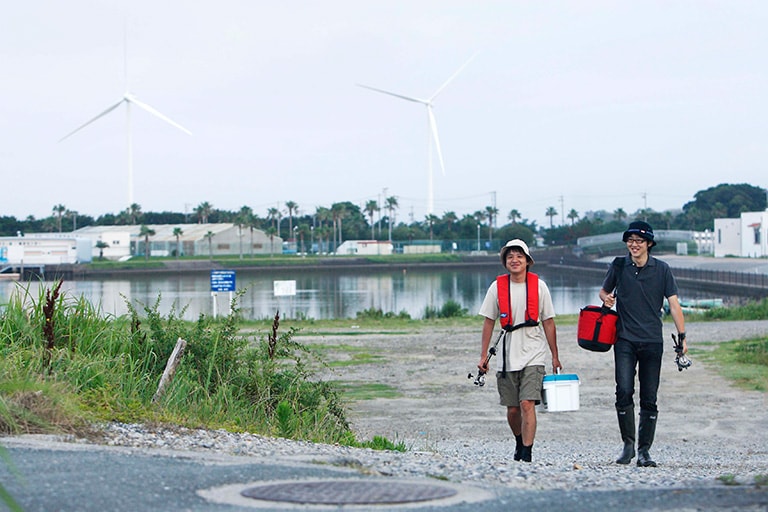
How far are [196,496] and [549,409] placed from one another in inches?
148

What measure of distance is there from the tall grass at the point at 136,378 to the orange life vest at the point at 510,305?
234 centimetres

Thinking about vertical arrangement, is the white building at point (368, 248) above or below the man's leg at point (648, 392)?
above

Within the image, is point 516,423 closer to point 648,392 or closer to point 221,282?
point 648,392

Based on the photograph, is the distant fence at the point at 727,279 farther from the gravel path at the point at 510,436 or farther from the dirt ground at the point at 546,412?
the dirt ground at the point at 546,412

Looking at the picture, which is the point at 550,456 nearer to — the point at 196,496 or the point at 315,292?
the point at 196,496

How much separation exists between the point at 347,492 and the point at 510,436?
7426 millimetres

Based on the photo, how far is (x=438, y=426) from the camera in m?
13.5

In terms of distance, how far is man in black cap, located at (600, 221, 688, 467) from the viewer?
8.12 meters

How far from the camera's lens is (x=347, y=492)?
540 cm

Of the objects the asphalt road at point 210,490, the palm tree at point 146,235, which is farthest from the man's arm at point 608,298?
the palm tree at point 146,235

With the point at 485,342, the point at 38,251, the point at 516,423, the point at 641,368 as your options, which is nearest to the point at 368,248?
the point at 38,251

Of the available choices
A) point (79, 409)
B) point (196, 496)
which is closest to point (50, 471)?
point (196, 496)

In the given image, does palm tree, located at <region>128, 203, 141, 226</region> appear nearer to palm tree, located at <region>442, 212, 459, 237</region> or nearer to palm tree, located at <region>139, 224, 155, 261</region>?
palm tree, located at <region>139, 224, 155, 261</region>

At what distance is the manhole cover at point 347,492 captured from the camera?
5.19 meters
